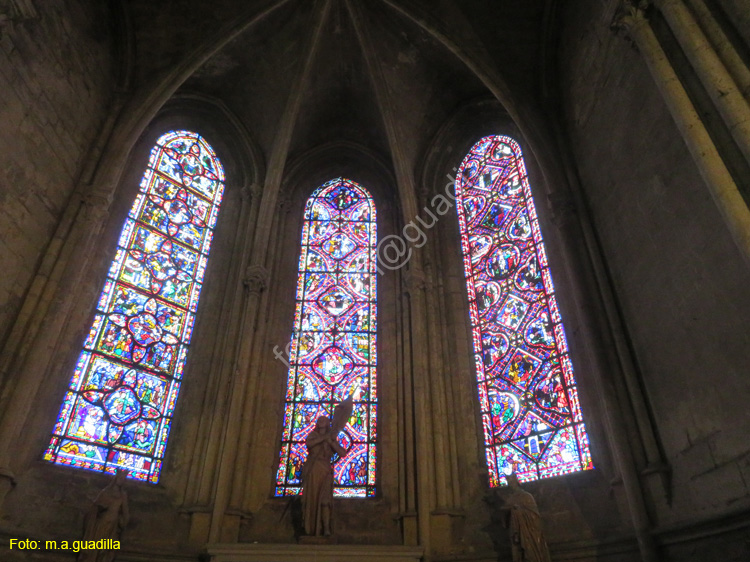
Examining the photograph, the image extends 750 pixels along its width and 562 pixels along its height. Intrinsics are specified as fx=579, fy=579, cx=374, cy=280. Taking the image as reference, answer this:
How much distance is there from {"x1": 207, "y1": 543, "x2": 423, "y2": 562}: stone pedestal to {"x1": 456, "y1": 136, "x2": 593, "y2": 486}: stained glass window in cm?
182

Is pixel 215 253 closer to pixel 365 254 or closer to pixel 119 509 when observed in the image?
pixel 365 254

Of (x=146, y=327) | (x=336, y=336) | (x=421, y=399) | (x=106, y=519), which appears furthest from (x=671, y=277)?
(x=146, y=327)

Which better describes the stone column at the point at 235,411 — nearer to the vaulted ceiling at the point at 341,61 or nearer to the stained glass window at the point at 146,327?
the stained glass window at the point at 146,327

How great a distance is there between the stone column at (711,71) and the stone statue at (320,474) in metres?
5.22

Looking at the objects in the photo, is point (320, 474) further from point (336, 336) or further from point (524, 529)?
point (336, 336)

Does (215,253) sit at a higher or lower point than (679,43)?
higher

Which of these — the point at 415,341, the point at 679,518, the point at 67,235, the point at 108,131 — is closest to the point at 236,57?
the point at 108,131

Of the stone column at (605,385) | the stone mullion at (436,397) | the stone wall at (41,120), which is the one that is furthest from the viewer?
the stone mullion at (436,397)

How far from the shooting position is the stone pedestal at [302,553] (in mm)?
6438

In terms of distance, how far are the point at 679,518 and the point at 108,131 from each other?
8862mm

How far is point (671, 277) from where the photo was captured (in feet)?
19.6

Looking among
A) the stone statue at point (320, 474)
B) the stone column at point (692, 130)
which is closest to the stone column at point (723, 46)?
the stone column at point (692, 130)

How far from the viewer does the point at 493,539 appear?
7059mm

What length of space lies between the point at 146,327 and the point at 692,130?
7194 mm
